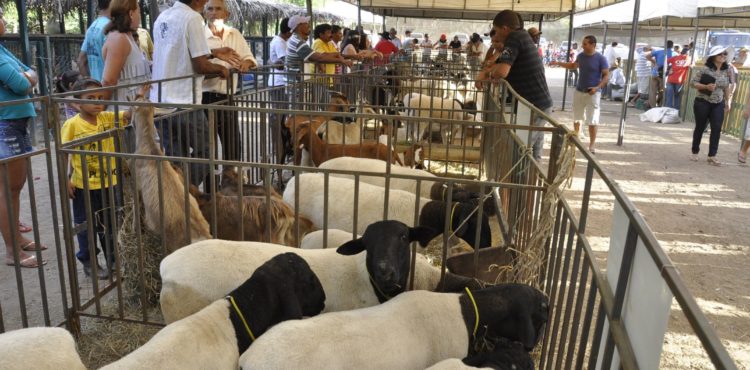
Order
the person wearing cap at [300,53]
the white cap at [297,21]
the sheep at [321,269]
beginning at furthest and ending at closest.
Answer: the white cap at [297,21] → the person wearing cap at [300,53] → the sheep at [321,269]

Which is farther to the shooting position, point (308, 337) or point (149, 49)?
point (149, 49)

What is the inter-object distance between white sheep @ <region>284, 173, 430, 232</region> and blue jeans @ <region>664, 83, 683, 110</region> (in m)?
17.4

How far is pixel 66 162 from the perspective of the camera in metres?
3.59

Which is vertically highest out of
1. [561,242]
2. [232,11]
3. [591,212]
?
[232,11]

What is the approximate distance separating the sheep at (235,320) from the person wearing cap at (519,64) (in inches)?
163

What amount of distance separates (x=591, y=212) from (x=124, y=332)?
19.7 feet

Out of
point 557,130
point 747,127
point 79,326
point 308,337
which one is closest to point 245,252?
point 308,337

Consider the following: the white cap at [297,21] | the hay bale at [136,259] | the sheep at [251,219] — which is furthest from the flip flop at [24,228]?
the white cap at [297,21]

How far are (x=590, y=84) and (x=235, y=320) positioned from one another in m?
10.4

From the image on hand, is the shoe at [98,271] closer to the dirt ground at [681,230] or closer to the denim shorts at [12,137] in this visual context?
the dirt ground at [681,230]

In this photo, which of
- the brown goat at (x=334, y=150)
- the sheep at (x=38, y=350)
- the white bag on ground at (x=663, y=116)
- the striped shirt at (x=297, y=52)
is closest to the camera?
the sheep at (x=38, y=350)

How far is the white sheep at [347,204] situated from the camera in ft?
14.6

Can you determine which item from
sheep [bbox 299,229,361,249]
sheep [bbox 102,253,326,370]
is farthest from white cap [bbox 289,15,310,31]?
sheep [bbox 102,253,326,370]

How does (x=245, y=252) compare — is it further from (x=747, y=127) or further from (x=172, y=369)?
(x=747, y=127)
